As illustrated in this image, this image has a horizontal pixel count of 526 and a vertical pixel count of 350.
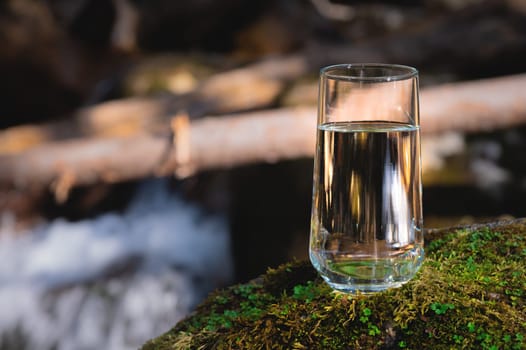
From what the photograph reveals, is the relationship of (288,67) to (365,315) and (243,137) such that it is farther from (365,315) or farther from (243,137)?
(365,315)

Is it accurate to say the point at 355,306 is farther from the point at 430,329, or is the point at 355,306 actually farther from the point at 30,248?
the point at 30,248

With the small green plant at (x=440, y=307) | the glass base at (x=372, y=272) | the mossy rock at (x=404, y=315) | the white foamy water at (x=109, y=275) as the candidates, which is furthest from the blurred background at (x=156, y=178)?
the small green plant at (x=440, y=307)

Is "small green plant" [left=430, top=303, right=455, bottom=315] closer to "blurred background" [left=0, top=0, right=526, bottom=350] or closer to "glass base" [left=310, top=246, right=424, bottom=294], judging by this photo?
"glass base" [left=310, top=246, right=424, bottom=294]

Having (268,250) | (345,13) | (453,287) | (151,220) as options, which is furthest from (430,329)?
(345,13)

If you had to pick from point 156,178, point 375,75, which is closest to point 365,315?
point 375,75

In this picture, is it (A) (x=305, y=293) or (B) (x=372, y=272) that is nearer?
(B) (x=372, y=272)

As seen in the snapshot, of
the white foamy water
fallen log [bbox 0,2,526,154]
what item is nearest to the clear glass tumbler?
the white foamy water

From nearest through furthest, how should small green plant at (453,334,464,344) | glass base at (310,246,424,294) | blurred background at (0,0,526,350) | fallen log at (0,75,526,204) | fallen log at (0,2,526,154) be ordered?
small green plant at (453,334,464,344) < glass base at (310,246,424,294) < fallen log at (0,75,526,204) < blurred background at (0,0,526,350) < fallen log at (0,2,526,154)
